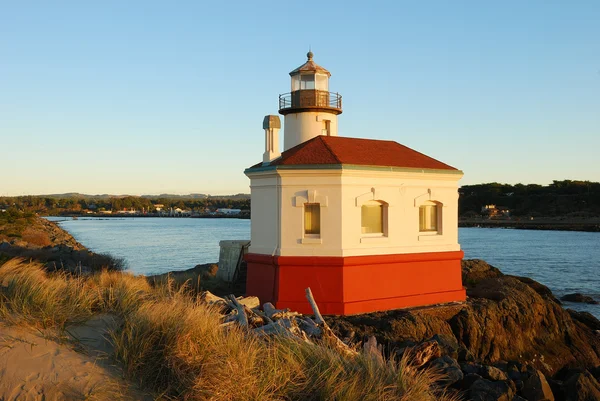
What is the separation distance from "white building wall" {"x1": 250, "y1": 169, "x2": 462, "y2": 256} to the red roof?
32 cm

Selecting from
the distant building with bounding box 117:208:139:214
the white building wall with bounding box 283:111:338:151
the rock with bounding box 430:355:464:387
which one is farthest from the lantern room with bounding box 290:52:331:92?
the distant building with bounding box 117:208:139:214

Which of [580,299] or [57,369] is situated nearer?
[57,369]

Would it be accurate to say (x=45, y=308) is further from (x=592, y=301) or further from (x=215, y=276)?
(x=592, y=301)

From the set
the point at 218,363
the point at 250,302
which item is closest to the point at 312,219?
the point at 250,302

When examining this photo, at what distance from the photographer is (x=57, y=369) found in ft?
18.4

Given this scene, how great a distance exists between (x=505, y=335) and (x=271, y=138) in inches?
288

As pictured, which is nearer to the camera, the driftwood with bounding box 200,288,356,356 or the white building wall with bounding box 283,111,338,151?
the driftwood with bounding box 200,288,356,356

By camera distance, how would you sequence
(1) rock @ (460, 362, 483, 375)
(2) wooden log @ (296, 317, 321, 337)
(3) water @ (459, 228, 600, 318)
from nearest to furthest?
(1) rock @ (460, 362, 483, 375), (2) wooden log @ (296, 317, 321, 337), (3) water @ (459, 228, 600, 318)

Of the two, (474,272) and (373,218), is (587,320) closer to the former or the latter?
(474,272)

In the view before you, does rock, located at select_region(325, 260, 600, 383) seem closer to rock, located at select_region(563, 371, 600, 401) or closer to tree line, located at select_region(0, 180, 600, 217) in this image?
rock, located at select_region(563, 371, 600, 401)

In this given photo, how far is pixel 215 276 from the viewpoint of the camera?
18.4 m

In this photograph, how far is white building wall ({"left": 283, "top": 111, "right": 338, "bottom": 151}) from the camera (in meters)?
17.7

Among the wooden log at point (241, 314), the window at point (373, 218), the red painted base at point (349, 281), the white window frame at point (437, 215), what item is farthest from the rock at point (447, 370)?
the white window frame at point (437, 215)

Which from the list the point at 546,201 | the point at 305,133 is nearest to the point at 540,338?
the point at 305,133
